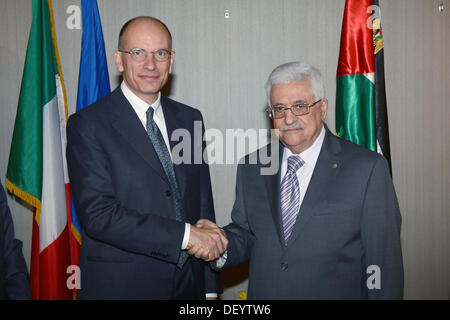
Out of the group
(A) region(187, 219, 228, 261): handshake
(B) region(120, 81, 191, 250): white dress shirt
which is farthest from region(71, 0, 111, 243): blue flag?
(A) region(187, 219, 228, 261): handshake

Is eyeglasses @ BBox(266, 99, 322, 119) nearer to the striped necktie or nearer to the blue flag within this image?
the striped necktie

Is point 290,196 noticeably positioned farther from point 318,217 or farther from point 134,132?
point 134,132

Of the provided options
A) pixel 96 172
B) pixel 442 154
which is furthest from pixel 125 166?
pixel 442 154

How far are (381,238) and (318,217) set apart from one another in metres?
0.32

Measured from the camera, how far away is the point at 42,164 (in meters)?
3.05

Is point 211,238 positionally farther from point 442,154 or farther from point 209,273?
point 442,154

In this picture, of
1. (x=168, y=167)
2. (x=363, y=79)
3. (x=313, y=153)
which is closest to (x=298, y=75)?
(x=313, y=153)

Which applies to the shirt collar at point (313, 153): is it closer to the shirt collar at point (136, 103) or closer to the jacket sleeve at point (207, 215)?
the jacket sleeve at point (207, 215)

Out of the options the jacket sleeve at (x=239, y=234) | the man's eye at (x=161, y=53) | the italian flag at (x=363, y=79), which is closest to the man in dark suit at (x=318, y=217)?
the jacket sleeve at (x=239, y=234)

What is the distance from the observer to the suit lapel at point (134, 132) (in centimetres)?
217

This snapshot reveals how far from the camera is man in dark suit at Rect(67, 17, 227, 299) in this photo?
83.1 inches

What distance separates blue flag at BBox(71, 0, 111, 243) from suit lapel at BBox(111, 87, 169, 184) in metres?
1.08

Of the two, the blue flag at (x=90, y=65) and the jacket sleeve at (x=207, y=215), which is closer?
the jacket sleeve at (x=207, y=215)

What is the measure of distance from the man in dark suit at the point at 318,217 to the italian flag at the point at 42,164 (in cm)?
166
